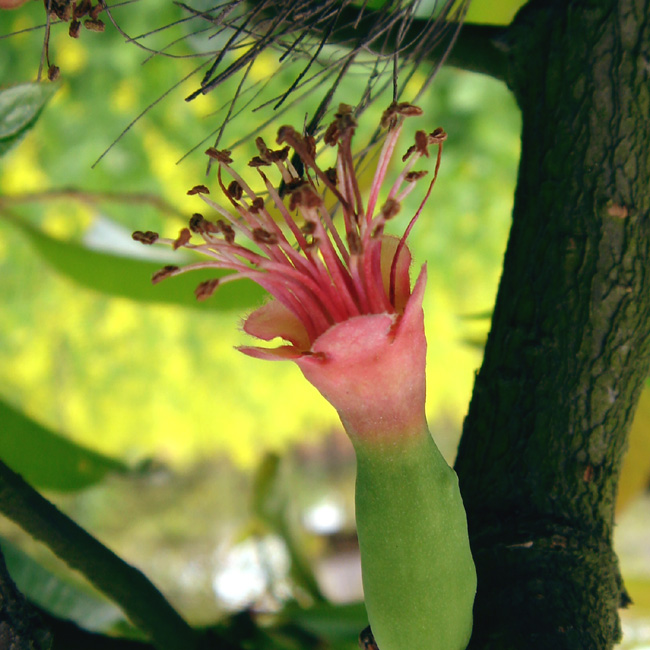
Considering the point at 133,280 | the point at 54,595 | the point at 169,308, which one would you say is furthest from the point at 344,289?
the point at 169,308

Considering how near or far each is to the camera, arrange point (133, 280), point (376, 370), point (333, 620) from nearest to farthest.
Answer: point (376, 370) < point (333, 620) < point (133, 280)

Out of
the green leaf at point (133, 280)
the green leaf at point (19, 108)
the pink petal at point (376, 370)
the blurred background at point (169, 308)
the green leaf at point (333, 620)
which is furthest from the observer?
the blurred background at point (169, 308)

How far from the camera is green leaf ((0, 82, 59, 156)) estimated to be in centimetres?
37

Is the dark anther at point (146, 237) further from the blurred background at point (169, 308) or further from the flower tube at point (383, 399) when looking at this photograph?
the blurred background at point (169, 308)

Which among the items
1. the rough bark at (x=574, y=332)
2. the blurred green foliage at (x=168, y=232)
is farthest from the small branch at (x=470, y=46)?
the blurred green foliage at (x=168, y=232)

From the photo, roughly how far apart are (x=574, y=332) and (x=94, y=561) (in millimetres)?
218

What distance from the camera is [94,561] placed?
0.95 ft

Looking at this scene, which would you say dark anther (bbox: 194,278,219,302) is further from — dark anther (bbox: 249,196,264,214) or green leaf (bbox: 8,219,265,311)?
green leaf (bbox: 8,219,265,311)

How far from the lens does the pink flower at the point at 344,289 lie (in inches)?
10.2

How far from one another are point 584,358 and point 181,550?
280cm

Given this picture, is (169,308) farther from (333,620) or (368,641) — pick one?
(368,641)

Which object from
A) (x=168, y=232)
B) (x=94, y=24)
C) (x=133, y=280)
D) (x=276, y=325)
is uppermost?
(x=168, y=232)

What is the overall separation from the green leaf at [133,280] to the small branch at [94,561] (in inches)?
14.3

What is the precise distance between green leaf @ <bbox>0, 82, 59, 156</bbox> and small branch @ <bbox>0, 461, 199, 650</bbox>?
183 millimetres
